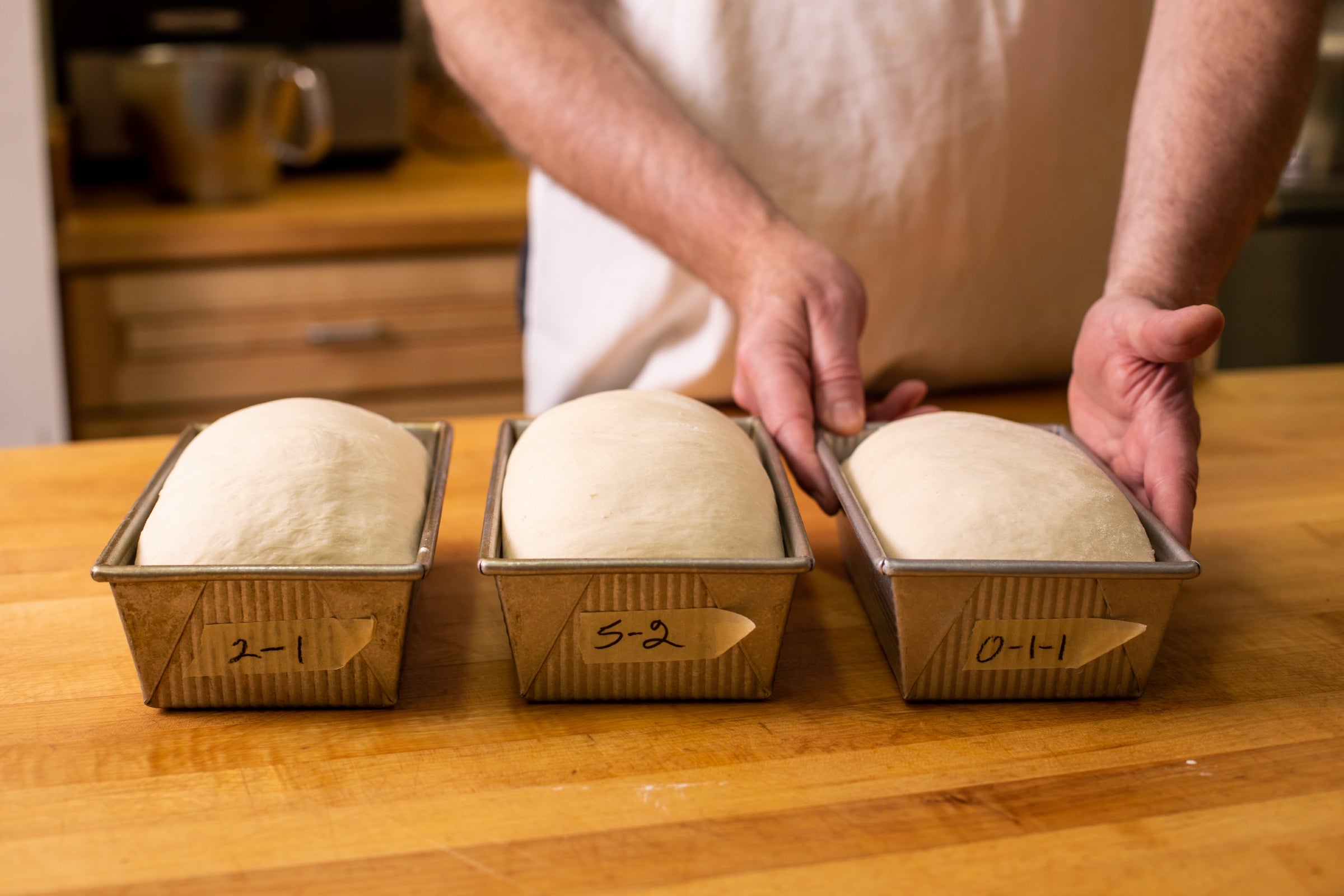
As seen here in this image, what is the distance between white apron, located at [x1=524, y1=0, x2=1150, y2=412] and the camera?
1156mm

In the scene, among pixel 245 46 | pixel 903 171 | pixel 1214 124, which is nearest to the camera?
pixel 1214 124

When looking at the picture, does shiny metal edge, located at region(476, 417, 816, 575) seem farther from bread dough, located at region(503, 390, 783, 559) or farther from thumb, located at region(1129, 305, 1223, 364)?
thumb, located at region(1129, 305, 1223, 364)

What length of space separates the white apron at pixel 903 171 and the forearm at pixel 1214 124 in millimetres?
172

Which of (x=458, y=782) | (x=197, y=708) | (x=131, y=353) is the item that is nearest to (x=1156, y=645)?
(x=458, y=782)

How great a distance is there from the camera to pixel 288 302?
80.7 inches

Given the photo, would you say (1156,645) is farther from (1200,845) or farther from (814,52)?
(814,52)

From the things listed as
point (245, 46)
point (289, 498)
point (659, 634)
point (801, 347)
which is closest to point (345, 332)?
point (245, 46)

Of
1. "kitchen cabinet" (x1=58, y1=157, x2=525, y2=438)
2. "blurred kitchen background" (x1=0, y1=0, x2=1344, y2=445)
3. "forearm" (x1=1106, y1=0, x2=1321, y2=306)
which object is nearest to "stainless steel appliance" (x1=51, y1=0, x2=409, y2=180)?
"blurred kitchen background" (x1=0, y1=0, x2=1344, y2=445)

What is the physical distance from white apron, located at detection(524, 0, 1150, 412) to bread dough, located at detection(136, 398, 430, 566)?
0.54m

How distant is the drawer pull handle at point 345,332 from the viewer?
6.81 feet

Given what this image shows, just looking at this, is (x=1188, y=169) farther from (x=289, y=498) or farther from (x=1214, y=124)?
(x=289, y=498)

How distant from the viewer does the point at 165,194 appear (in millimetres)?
2059

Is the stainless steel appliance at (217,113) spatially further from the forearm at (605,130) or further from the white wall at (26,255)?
the forearm at (605,130)

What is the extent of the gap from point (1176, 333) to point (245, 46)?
186cm
